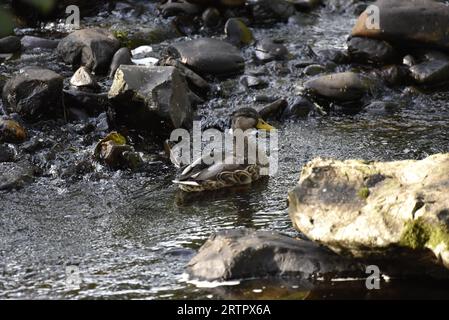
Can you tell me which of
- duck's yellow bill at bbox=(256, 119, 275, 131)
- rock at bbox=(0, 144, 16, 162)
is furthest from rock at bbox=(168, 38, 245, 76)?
rock at bbox=(0, 144, 16, 162)

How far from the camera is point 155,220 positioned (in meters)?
6.05

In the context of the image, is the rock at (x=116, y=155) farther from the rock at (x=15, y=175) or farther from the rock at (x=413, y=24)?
the rock at (x=413, y=24)

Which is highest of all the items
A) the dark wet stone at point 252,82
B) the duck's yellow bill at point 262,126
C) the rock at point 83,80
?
the rock at point 83,80

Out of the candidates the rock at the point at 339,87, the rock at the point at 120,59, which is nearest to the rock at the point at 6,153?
the rock at the point at 120,59

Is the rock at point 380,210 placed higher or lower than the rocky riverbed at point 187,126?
higher

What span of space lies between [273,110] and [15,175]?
307cm

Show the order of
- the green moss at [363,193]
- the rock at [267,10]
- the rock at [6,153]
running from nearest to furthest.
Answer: the green moss at [363,193]
the rock at [6,153]
the rock at [267,10]

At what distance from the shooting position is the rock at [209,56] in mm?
9508

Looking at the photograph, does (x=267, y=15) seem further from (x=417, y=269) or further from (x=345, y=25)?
(x=417, y=269)

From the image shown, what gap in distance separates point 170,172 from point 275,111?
6.35 ft

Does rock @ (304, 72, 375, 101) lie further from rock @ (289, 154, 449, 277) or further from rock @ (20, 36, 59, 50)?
rock @ (289, 154, 449, 277)

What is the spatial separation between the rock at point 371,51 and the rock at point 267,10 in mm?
1958

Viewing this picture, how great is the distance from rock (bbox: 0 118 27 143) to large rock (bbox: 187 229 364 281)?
3521 mm
